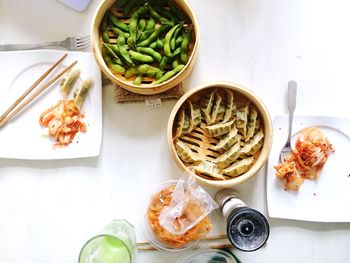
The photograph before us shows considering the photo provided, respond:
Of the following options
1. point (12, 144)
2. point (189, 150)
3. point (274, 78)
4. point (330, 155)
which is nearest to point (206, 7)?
point (274, 78)

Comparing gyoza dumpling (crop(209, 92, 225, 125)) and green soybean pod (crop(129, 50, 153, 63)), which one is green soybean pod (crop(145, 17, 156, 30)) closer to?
green soybean pod (crop(129, 50, 153, 63))

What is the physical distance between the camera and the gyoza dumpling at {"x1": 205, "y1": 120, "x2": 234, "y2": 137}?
108cm

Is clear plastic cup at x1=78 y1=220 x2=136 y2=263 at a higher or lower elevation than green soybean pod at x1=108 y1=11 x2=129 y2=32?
lower

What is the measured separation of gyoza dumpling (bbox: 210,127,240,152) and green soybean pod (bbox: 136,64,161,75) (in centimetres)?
26

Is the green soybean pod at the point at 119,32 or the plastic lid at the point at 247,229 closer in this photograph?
the plastic lid at the point at 247,229

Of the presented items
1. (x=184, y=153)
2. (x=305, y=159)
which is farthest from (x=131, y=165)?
(x=305, y=159)

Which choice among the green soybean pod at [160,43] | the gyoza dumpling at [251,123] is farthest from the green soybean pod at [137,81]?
the gyoza dumpling at [251,123]

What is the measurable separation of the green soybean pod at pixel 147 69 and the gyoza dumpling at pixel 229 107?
20 cm

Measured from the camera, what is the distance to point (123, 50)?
107cm

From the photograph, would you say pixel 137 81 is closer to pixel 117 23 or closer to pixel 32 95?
pixel 117 23

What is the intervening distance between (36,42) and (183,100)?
48cm

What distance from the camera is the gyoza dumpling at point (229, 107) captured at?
109cm

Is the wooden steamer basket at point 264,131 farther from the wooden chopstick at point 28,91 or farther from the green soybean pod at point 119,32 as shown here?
the wooden chopstick at point 28,91

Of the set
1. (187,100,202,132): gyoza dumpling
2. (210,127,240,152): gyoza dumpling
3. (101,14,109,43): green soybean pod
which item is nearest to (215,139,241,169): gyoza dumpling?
(210,127,240,152): gyoza dumpling
